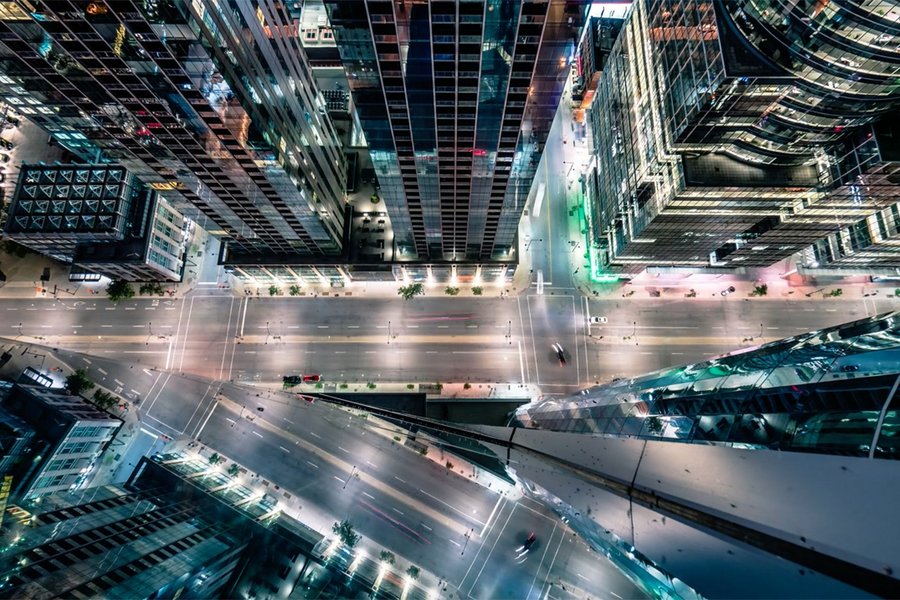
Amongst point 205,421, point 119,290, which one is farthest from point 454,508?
point 119,290

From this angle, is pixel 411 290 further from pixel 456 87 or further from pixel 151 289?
pixel 151 289

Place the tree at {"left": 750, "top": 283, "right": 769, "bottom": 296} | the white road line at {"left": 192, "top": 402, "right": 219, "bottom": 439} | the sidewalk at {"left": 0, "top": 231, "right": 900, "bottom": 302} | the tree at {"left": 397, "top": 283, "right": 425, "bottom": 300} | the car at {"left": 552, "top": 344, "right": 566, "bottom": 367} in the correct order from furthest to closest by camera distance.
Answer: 1. the tree at {"left": 397, "top": 283, "right": 425, "bottom": 300}
2. the sidewalk at {"left": 0, "top": 231, "right": 900, "bottom": 302}
3. the tree at {"left": 750, "top": 283, "right": 769, "bottom": 296}
4. the car at {"left": 552, "top": 344, "right": 566, "bottom": 367}
5. the white road line at {"left": 192, "top": 402, "right": 219, "bottom": 439}

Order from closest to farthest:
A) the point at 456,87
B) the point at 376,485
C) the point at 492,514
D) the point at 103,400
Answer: the point at 456,87 → the point at 492,514 → the point at 376,485 → the point at 103,400

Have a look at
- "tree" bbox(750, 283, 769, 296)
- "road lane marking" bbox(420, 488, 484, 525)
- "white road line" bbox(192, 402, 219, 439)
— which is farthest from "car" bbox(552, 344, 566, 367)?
"white road line" bbox(192, 402, 219, 439)

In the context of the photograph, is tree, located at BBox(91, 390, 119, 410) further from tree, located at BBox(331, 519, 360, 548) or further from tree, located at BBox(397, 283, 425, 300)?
tree, located at BBox(397, 283, 425, 300)

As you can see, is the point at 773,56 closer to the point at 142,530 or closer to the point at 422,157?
the point at 422,157

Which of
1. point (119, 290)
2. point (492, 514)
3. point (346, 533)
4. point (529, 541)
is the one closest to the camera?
point (529, 541)

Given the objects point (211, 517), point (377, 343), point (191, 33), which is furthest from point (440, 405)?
point (191, 33)
